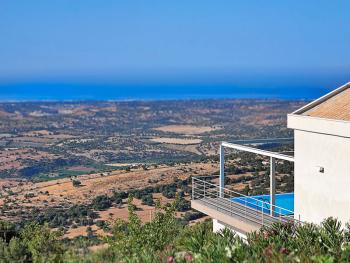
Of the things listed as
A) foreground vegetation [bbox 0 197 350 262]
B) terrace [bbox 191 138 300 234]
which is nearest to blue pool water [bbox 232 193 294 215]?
terrace [bbox 191 138 300 234]

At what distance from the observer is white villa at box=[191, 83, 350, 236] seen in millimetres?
12422

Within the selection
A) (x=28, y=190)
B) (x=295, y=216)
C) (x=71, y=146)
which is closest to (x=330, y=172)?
(x=295, y=216)

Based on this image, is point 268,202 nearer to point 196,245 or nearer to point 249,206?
point 249,206

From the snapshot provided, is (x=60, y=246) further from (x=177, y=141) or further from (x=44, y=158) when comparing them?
(x=177, y=141)

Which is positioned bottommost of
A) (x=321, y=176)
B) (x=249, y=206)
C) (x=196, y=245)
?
(x=249, y=206)

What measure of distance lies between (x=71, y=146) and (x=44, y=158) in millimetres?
12333

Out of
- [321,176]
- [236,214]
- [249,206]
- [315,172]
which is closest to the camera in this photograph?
[321,176]

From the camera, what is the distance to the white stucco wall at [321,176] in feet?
40.6

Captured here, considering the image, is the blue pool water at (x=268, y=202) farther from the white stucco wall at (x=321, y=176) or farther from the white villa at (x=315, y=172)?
the white stucco wall at (x=321, y=176)

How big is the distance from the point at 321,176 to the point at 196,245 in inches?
152

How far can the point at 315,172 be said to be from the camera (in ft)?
43.2

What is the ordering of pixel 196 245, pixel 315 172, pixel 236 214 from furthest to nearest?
pixel 236 214 → pixel 315 172 → pixel 196 245

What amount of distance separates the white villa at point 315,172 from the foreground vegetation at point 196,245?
3.86 ft

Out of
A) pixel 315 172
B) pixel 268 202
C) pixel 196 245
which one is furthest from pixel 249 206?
pixel 196 245
